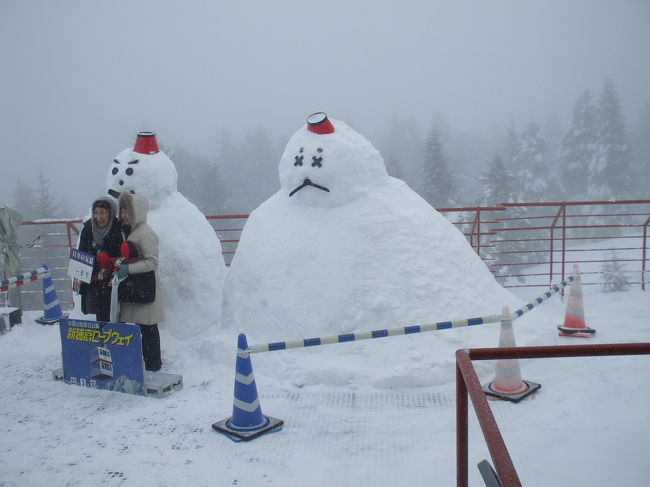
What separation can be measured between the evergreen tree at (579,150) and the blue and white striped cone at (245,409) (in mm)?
29071

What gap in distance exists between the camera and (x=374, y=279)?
190 inches

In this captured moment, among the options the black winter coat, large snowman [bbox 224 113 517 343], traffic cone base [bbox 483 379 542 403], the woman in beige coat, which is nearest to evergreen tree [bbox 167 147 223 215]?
large snowman [bbox 224 113 517 343]

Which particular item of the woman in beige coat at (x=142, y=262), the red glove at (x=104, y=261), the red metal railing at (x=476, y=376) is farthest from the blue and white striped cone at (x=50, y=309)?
the red metal railing at (x=476, y=376)

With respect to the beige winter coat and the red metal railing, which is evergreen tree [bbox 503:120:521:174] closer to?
the beige winter coat

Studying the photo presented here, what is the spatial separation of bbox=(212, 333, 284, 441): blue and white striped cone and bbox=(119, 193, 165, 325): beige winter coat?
1387mm

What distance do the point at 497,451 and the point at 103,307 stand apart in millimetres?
3997

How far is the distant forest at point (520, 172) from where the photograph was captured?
81.9 feet

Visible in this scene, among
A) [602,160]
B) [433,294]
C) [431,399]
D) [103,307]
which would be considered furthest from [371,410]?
[602,160]

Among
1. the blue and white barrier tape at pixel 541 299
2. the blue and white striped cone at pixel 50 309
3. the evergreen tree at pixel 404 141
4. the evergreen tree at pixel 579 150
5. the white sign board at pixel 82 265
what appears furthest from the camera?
the evergreen tree at pixel 404 141

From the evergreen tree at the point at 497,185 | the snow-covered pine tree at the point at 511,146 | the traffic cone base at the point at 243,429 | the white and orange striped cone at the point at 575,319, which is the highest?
the snow-covered pine tree at the point at 511,146

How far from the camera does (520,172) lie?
30016mm

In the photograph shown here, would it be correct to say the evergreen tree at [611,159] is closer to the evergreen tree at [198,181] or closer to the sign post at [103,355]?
the evergreen tree at [198,181]

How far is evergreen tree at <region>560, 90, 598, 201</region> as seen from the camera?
29.3 metres

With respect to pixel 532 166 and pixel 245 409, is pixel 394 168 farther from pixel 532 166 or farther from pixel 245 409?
pixel 245 409
